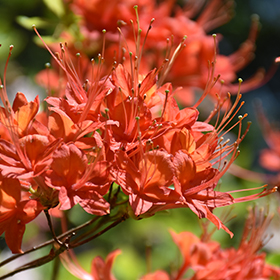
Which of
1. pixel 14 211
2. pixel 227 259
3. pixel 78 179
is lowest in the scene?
pixel 227 259

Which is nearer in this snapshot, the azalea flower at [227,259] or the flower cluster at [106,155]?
the flower cluster at [106,155]

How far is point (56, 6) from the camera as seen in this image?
1617 millimetres

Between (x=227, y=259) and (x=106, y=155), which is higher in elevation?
(x=106, y=155)

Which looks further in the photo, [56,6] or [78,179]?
[56,6]

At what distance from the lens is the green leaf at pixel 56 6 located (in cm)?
161

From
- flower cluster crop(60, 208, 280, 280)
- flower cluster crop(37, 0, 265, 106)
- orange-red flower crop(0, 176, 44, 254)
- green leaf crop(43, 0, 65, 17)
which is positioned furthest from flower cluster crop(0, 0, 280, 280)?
green leaf crop(43, 0, 65, 17)

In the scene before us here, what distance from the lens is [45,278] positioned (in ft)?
6.82

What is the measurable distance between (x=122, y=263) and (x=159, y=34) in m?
1.10

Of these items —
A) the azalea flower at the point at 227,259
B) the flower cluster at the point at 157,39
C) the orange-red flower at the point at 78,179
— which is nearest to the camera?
the orange-red flower at the point at 78,179

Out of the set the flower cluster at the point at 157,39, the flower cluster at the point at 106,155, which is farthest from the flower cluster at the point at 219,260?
the flower cluster at the point at 157,39

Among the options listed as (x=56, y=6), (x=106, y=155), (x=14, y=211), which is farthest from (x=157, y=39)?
(x=14, y=211)

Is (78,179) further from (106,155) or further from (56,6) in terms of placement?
(56,6)

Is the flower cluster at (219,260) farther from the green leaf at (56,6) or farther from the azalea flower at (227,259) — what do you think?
the green leaf at (56,6)

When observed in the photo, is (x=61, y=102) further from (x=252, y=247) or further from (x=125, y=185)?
(x=252, y=247)
